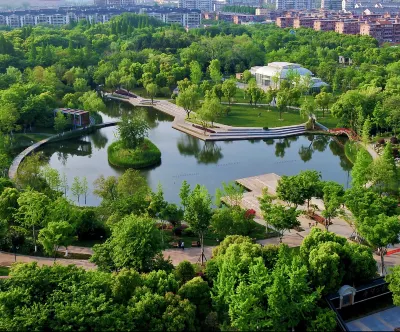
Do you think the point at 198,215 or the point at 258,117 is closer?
the point at 198,215

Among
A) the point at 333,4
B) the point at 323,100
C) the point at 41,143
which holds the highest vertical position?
the point at 333,4

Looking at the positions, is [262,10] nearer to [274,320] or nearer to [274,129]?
[274,129]

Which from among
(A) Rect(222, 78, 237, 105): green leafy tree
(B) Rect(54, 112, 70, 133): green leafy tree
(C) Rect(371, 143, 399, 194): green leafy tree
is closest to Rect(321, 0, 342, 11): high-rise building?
(A) Rect(222, 78, 237, 105): green leafy tree

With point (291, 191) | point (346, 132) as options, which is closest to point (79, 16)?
point (346, 132)

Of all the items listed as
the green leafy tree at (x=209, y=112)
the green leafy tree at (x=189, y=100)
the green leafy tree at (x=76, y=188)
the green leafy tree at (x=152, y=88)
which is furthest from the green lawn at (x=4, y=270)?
the green leafy tree at (x=152, y=88)

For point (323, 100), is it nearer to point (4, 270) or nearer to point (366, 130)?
point (366, 130)

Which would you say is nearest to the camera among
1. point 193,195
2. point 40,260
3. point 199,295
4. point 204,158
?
point 199,295
